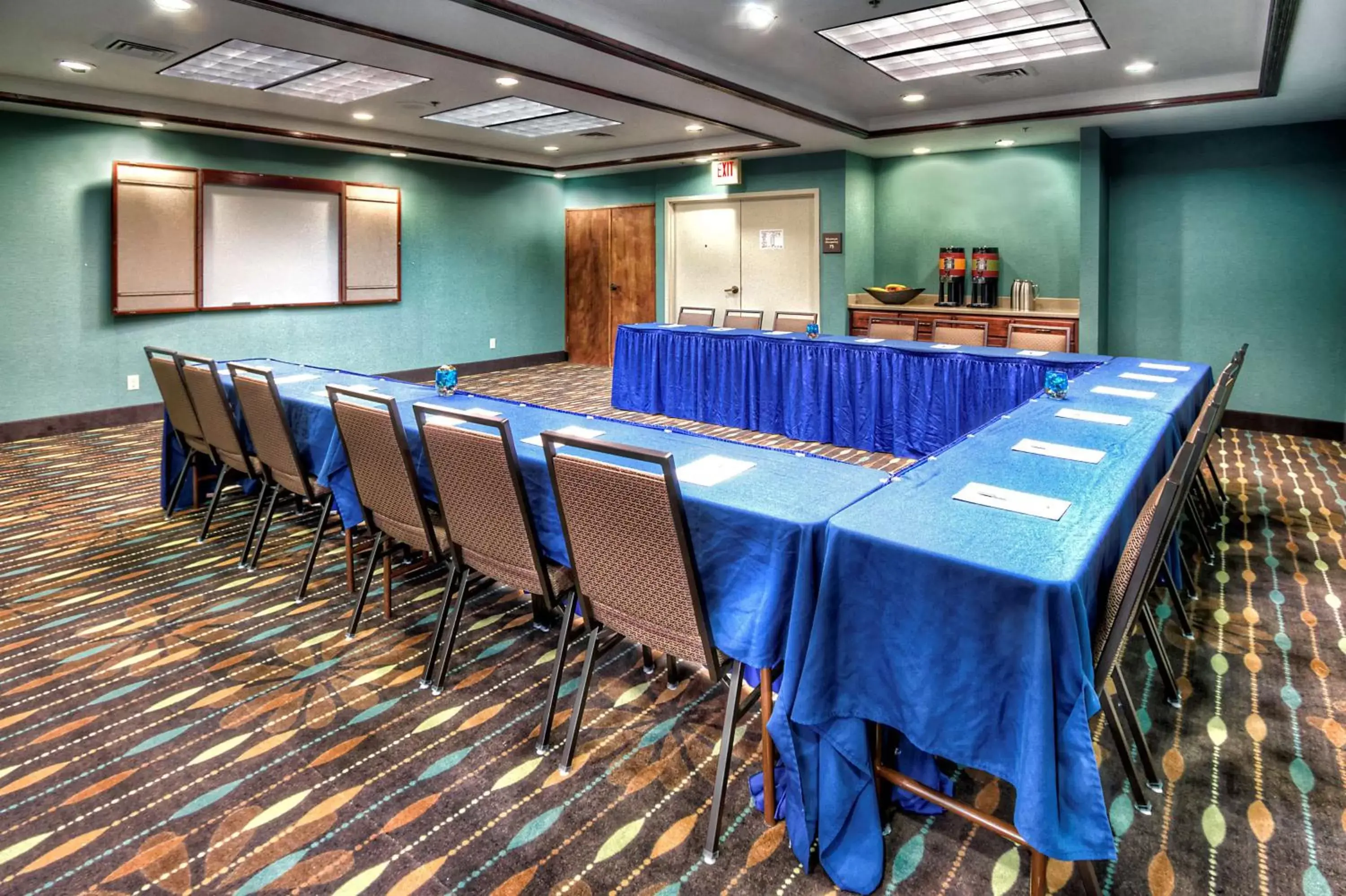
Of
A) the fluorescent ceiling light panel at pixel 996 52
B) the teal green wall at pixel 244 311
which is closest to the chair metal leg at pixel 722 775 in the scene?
the fluorescent ceiling light panel at pixel 996 52

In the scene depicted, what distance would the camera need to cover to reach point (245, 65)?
5.28m

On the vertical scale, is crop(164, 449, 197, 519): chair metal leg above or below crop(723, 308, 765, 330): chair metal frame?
below

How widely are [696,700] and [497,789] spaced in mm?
694

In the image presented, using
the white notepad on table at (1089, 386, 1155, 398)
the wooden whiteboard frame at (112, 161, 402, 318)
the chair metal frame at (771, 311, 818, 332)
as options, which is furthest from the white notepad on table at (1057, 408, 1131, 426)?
the wooden whiteboard frame at (112, 161, 402, 318)

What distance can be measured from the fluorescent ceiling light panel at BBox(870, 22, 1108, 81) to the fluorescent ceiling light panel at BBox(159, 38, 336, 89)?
3.83 metres

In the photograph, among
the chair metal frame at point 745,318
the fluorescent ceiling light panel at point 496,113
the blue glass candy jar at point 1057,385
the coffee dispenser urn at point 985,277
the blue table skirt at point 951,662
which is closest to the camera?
the blue table skirt at point 951,662

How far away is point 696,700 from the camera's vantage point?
8.18 ft

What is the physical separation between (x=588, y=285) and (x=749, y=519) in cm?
927

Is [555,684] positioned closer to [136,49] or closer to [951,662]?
[951,662]

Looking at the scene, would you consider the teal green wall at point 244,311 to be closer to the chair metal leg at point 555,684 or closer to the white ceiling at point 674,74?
the white ceiling at point 674,74

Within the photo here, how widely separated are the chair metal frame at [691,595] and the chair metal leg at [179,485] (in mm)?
3224

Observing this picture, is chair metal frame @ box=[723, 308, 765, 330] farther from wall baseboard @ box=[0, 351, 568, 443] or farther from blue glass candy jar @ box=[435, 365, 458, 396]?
wall baseboard @ box=[0, 351, 568, 443]

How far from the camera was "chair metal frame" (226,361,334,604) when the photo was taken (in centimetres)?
315

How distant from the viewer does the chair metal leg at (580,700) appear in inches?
83.7
